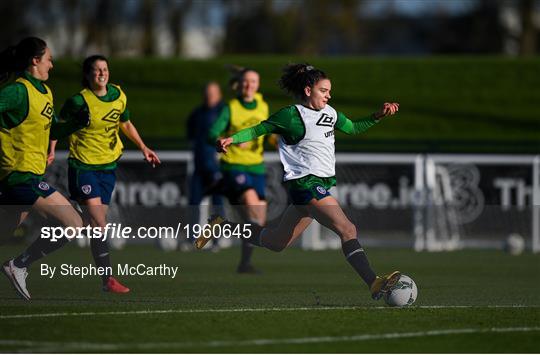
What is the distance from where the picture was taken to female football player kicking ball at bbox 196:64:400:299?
33.5 feet

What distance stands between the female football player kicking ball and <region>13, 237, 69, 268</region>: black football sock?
1916 mm

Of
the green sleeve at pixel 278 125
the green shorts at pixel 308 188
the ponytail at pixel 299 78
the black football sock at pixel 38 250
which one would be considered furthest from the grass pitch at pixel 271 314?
the ponytail at pixel 299 78

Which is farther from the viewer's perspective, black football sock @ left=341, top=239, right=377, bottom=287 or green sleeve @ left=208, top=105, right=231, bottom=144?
green sleeve @ left=208, top=105, right=231, bottom=144

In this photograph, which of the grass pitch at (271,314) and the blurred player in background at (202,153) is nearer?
the grass pitch at (271,314)

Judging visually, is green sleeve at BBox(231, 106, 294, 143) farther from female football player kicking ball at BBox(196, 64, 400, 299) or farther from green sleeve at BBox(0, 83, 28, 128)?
green sleeve at BBox(0, 83, 28, 128)

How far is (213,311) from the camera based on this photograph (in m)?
9.66

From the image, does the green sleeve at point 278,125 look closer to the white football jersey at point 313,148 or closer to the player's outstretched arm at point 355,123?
the white football jersey at point 313,148

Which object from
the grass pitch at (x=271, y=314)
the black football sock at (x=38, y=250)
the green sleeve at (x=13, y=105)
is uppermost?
the green sleeve at (x=13, y=105)

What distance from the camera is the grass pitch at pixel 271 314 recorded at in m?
8.05

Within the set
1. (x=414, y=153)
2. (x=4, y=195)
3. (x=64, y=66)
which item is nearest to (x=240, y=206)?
(x=4, y=195)

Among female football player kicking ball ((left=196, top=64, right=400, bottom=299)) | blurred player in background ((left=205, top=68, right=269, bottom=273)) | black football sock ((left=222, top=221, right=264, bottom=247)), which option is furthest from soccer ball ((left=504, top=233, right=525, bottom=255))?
female football player kicking ball ((left=196, top=64, right=400, bottom=299))

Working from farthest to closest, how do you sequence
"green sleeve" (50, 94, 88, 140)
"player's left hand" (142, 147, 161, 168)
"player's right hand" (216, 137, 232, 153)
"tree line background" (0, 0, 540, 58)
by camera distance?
1. "tree line background" (0, 0, 540, 58)
2. "player's left hand" (142, 147, 161, 168)
3. "green sleeve" (50, 94, 88, 140)
4. "player's right hand" (216, 137, 232, 153)

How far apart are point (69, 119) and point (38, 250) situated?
4.01 feet

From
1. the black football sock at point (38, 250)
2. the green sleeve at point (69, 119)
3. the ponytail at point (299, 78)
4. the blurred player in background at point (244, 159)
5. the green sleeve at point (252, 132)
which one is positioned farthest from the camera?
the blurred player in background at point (244, 159)
